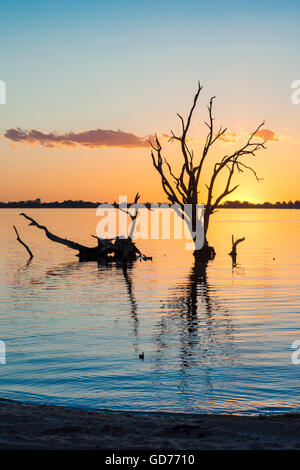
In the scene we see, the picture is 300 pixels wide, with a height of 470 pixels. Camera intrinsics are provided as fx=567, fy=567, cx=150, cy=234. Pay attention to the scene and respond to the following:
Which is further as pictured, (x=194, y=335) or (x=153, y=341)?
(x=194, y=335)

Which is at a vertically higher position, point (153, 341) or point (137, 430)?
point (137, 430)

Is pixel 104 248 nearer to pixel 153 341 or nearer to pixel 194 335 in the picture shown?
pixel 194 335

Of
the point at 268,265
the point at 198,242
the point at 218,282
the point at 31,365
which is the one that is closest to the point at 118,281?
the point at 218,282

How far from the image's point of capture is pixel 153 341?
1492 centimetres

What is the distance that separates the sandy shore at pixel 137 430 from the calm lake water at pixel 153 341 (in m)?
1.25

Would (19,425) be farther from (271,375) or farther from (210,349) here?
(210,349)

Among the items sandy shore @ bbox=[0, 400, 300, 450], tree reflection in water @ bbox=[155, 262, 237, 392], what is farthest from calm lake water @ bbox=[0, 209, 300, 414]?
sandy shore @ bbox=[0, 400, 300, 450]

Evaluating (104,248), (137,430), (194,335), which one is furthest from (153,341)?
(104,248)

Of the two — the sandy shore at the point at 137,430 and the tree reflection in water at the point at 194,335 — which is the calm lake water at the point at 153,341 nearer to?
the tree reflection in water at the point at 194,335

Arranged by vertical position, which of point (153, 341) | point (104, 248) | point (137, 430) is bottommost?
point (153, 341)

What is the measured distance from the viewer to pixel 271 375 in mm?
11375

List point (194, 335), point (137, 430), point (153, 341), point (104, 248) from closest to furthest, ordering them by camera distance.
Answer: point (137, 430) → point (153, 341) → point (194, 335) → point (104, 248)

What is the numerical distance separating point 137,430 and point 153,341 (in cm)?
765

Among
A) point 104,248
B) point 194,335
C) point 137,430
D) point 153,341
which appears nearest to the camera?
point 137,430
